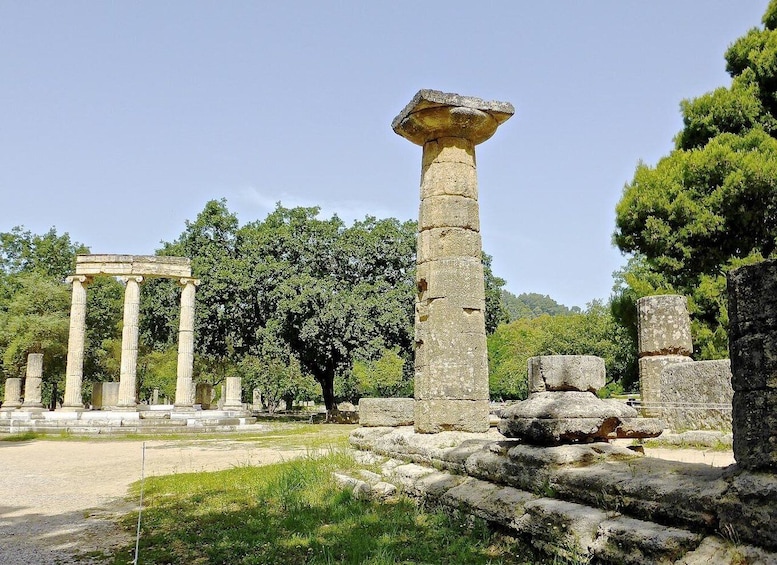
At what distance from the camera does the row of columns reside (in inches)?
1188

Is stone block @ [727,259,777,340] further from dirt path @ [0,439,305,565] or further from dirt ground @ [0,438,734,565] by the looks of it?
dirt path @ [0,439,305,565]

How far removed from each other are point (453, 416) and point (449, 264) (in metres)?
2.36

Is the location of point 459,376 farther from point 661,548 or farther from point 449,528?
point 661,548

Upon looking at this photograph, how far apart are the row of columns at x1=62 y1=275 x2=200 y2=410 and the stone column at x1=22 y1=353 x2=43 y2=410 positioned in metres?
4.80

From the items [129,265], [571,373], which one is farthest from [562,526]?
[129,265]

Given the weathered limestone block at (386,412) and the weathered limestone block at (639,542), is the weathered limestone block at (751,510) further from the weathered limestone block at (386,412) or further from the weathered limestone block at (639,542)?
the weathered limestone block at (386,412)

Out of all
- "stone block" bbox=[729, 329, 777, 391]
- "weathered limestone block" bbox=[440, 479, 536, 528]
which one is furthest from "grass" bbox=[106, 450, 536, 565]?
"stone block" bbox=[729, 329, 777, 391]

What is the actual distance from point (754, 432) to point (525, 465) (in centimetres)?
277

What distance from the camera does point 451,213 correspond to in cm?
1058

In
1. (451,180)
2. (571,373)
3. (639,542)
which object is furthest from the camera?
(451,180)

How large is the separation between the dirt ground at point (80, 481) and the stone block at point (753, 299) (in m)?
4.41

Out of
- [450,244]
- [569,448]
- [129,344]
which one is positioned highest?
[450,244]

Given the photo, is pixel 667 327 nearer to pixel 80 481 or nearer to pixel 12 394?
pixel 80 481

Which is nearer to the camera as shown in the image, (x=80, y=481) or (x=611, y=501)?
(x=611, y=501)
